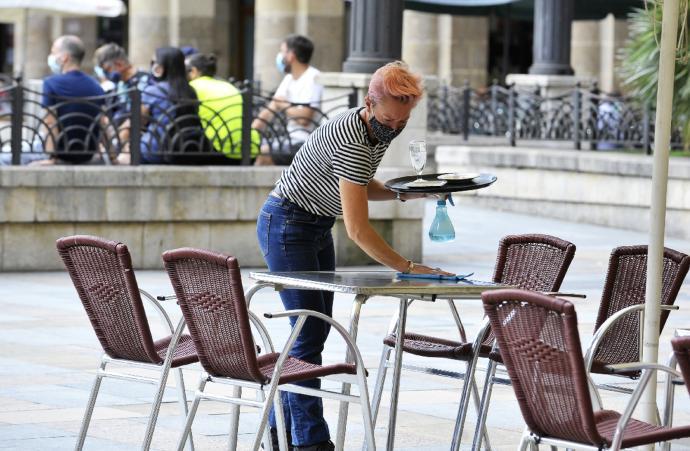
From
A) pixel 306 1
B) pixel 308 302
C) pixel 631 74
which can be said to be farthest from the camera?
pixel 306 1

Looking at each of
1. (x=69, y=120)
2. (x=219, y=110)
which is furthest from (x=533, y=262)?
(x=69, y=120)

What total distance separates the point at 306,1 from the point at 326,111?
17940mm

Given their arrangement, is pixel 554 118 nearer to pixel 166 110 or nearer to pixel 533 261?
pixel 166 110

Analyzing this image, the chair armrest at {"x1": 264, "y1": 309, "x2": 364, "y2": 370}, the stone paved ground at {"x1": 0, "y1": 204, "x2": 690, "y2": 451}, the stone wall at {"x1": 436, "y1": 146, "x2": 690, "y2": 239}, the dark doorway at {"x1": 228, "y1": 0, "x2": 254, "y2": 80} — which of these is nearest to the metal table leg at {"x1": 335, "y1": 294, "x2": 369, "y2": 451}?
the chair armrest at {"x1": 264, "y1": 309, "x2": 364, "y2": 370}

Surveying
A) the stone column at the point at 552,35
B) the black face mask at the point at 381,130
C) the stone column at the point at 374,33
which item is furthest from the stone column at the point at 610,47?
the black face mask at the point at 381,130

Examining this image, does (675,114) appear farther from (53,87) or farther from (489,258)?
(53,87)

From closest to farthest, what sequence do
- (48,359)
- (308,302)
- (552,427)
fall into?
(552,427), (308,302), (48,359)

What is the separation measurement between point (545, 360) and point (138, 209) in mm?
8724

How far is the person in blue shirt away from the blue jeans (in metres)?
6.82

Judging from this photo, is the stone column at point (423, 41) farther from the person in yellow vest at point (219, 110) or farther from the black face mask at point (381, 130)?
the black face mask at point (381, 130)

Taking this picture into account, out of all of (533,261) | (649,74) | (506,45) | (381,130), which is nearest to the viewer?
(381,130)

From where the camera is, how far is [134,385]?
8.69m

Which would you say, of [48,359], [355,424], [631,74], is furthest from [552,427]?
[631,74]

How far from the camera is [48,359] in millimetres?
9422
